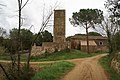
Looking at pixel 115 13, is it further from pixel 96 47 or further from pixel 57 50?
pixel 96 47

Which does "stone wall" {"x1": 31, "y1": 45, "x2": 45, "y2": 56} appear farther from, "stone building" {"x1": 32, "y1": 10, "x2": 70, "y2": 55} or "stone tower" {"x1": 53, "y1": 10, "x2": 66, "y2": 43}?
"stone tower" {"x1": 53, "y1": 10, "x2": 66, "y2": 43}

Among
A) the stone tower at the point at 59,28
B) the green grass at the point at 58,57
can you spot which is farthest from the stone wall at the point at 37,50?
the stone tower at the point at 59,28

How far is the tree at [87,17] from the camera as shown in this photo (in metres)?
47.8

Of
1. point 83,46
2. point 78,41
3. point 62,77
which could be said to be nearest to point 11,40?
point 62,77

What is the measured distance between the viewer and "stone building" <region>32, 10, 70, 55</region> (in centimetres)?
4607

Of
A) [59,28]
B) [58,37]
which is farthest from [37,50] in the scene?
[59,28]

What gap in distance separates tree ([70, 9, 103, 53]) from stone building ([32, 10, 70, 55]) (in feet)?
13.0

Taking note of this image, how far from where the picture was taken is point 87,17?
160 feet

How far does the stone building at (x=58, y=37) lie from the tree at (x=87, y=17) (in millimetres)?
3948

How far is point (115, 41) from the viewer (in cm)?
3375

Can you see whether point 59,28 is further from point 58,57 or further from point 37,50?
point 58,57

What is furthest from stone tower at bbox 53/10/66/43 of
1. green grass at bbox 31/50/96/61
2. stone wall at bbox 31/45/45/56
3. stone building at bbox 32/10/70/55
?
green grass at bbox 31/50/96/61

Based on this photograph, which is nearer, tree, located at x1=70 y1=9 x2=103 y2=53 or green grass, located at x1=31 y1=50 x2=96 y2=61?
green grass, located at x1=31 y1=50 x2=96 y2=61

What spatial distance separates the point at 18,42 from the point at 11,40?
17.2 inches
